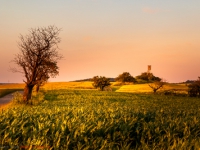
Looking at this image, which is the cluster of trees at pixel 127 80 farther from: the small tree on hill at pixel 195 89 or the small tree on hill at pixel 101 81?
the small tree on hill at pixel 195 89

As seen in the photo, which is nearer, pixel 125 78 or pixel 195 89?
pixel 195 89

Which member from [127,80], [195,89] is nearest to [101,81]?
[195,89]

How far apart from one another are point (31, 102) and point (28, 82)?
3026mm

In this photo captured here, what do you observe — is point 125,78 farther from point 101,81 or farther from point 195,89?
point 195,89

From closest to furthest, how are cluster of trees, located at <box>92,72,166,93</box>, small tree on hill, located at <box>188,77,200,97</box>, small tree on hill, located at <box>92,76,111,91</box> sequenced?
1. small tree on hill, located at <box>188,77,200,97</box>
2. cluster of trees, located at <box>92,72,166,93</box>
3. small tree on hill, located at <box>92,76,111,91</box>

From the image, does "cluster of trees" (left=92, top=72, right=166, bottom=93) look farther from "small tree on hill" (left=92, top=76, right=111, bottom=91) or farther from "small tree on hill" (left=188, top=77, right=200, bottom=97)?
"small tree on hill" (left=188, top=77, right=200, bottom=97)

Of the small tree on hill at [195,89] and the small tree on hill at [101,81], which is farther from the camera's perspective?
the small tree on hill at [101,81]

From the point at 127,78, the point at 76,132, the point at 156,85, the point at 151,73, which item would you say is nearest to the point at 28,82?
the point at 76,132

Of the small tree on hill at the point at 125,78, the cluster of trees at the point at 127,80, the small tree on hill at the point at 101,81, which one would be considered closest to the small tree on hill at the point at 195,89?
the cluster of trees at the point at 127,80

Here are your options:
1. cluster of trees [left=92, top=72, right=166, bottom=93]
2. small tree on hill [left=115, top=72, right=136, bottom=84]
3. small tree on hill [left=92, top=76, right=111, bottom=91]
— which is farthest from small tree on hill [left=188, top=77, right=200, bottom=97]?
small tree on hill [left=115, top=72, right=136, bottom=84]

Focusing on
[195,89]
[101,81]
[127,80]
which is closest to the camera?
[195,89]

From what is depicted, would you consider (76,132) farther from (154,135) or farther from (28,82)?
(28,82)

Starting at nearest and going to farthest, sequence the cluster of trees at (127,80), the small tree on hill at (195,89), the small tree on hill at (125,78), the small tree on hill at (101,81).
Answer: the small tree on hill at (195,89)
the cluster of trees at (127,80)
the small tree on hill at (101,81)
the small tree on hill at (125,78)

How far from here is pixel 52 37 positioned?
36.3 meters
